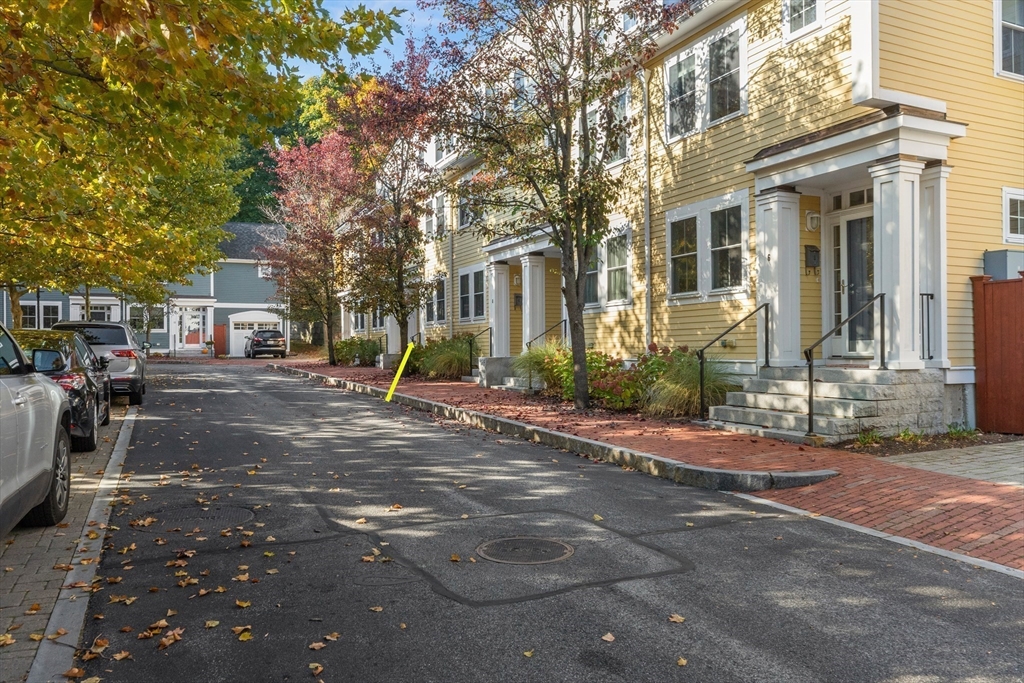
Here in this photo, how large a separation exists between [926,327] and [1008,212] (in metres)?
2.66

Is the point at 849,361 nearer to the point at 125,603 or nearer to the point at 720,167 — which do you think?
the point at 720,167

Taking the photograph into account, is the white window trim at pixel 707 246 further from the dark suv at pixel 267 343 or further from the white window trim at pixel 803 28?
the dark suv at pixel 267 343

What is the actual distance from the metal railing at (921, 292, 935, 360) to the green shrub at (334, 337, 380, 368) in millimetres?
22670

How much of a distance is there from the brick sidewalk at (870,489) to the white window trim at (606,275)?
476 cm

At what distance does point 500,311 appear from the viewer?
73.4 ft

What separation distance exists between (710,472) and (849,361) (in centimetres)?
530

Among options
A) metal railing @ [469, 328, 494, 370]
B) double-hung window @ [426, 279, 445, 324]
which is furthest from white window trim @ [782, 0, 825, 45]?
double-hung window @ [426, 279, 445, 324]

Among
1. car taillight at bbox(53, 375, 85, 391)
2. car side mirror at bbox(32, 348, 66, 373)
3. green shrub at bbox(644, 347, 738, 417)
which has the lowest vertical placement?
green shrub at bbox(644, 347, 738, 417)

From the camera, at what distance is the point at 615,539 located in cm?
593

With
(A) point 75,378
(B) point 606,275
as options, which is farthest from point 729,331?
(A) point 75,378

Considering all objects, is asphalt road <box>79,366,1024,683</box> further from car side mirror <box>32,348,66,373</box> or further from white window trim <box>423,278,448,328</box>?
white window trim <box>423,278,448,328</box>

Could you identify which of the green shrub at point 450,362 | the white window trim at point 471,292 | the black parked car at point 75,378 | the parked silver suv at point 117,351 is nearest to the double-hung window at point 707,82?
the white window trim at point 471,292

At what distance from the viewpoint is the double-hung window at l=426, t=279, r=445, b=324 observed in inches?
1078

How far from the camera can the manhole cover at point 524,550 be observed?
5414 mm
